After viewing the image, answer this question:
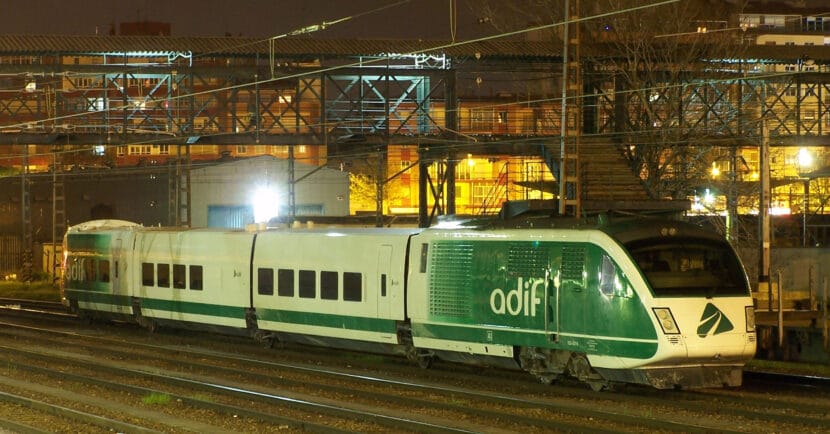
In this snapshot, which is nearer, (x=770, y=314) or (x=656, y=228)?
(x=656, y=228)

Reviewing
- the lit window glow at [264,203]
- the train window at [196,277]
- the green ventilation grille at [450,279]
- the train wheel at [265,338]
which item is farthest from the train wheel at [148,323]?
the lit window glow at [264,203]

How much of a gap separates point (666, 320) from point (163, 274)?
1499 cm

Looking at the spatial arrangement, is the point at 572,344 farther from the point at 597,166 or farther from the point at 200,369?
the point at 597,166

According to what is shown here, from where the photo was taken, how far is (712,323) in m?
16.0

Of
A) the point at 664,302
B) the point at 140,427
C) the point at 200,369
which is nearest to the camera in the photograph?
the point at 140,427

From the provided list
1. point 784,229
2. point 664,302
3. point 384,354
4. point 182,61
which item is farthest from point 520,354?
point 784,229

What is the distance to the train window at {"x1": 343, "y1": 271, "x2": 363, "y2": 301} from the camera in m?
21.5

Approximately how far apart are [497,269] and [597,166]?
20169mm

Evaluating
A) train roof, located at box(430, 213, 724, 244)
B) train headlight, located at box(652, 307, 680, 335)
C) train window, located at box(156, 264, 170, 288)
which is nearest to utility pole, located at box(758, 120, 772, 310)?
train roof, located at box(430, 213, 724, 244)

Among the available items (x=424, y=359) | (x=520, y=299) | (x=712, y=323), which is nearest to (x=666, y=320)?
(x=712, y=323)

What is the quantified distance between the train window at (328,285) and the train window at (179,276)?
5.21 meters

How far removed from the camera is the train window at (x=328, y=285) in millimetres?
22172

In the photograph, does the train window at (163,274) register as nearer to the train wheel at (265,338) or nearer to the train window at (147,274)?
the train window at (147,274)

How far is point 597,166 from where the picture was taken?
37.9 metres
